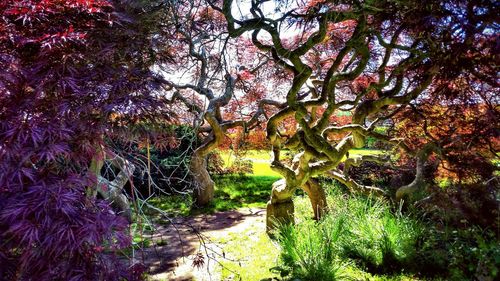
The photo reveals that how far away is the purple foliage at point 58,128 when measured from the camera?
1.67m

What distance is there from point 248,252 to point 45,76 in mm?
3305

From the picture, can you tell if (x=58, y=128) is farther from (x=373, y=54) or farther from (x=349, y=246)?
(x=373, y=54)

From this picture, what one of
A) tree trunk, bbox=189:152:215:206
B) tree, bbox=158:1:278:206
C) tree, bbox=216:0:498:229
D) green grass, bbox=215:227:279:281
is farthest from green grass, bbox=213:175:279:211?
tree, bbox=216:0:498:229

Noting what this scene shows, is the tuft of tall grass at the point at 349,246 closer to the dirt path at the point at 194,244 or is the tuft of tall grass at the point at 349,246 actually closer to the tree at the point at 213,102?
the dirt path at the point at 194,244

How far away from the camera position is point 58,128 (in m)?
1.82

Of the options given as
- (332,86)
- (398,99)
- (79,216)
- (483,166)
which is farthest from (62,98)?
(483,166)

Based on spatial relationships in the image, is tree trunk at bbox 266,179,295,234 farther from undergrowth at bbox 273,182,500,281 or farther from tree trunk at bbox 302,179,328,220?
undergrowth at bbox 273,182,500,281

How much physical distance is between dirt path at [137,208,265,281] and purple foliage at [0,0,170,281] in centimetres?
117

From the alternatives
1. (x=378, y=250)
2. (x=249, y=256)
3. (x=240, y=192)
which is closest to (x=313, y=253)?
(x=378, y=250)

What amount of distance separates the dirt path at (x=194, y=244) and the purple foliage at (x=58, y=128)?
117 centimetres

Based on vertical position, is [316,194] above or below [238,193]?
above

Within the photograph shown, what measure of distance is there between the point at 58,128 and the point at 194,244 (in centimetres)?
362

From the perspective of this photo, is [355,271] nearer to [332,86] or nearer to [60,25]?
[332,86]

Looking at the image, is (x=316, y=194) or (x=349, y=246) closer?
(x=349, y=246)
